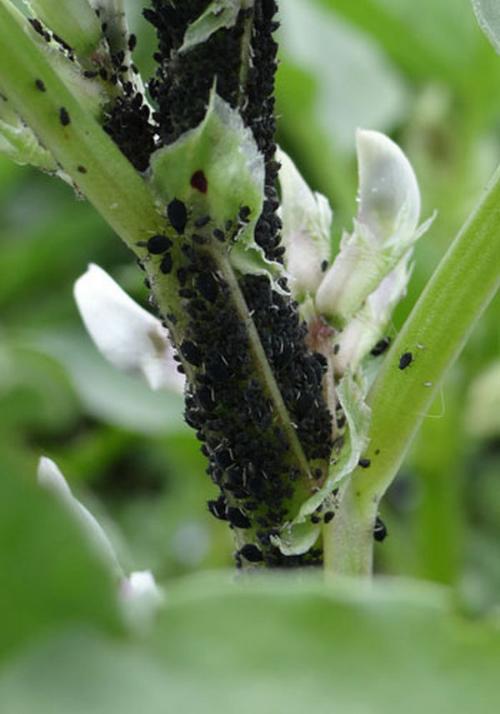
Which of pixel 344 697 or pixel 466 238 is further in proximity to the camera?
pixel 466 238

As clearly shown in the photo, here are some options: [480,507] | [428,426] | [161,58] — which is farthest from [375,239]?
[480,507]

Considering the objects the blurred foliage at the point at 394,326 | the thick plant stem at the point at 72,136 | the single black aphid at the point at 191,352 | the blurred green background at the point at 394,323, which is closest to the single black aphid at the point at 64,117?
the thick plant stem at the point at 72,136

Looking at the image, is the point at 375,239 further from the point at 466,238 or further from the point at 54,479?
the point at 54,479

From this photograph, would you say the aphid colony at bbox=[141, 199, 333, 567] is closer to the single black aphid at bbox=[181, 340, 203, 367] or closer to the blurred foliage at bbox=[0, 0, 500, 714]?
the single black aphid at bbox=[181, 340, 203, 367]

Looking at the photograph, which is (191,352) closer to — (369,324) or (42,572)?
(369,324)

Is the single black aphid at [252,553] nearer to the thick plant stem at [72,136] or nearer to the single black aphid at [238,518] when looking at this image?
the single black aphid at [238,518]

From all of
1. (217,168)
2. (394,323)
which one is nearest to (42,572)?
(217,168)
